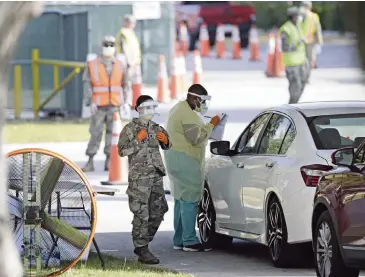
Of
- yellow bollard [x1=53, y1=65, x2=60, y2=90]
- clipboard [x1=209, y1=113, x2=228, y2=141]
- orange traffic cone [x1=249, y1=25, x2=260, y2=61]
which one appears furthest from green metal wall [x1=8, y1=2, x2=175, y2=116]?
clipboard [x1=209, y1=113, x2=228, y2=141]

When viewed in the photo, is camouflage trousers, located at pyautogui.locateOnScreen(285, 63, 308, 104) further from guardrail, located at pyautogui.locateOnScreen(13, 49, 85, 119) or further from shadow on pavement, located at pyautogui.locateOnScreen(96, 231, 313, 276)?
shadow on pavement, located at pyautogui.locateOnScreen(96, 231, 313, 276)

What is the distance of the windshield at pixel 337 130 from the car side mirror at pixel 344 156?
1.41m

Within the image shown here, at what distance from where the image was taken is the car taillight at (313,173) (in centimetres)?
949

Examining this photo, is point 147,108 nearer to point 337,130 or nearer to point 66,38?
point 337,130

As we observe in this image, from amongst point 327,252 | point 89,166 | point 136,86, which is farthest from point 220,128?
point 136,86

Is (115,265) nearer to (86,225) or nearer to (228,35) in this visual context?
(86,225)

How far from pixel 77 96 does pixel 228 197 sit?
541 inches

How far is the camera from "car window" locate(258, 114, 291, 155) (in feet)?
34.2

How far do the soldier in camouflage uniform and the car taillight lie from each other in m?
1.53

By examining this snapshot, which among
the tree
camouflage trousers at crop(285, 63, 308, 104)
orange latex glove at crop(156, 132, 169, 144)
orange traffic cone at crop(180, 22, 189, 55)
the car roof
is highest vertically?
the tree

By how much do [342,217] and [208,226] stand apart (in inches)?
140

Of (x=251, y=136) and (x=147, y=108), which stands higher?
(x=147, y=108)

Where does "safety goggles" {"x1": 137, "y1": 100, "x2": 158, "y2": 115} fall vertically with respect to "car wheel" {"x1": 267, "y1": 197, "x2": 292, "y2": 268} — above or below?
above

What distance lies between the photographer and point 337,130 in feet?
32.9
